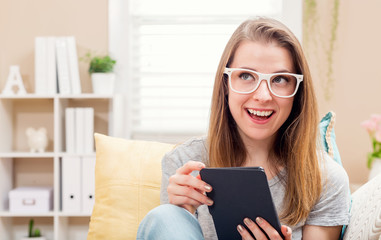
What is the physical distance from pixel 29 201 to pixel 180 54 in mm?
1182

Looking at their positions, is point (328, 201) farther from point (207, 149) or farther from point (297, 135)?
point (207, 149)

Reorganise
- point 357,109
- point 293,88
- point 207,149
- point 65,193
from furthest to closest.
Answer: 1. point 357,109
2. point 65,193
3. point 207,149
4. point 293,88

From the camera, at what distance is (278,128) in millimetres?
1364

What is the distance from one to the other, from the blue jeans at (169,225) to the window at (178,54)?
1.72m

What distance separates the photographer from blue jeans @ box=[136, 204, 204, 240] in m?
1.12

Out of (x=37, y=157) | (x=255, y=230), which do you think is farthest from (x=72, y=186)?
(x=255, y=230)

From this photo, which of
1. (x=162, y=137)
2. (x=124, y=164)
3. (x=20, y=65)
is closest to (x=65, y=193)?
(x=162, y=137)

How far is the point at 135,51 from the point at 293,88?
1.76m

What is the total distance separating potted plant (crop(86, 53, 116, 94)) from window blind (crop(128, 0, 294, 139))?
0.20 m

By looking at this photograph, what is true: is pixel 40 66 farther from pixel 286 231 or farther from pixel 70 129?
pixel 286 231

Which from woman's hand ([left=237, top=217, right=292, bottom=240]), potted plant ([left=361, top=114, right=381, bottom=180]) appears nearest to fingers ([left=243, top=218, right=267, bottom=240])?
woman's hand ([left=237, top=217, right=292, bottom=240])

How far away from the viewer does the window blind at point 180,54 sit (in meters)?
2.88

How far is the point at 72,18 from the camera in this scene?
288 cm

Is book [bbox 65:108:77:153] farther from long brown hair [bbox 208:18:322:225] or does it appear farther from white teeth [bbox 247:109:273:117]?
white teeth [bbox 247:109:273:117]
